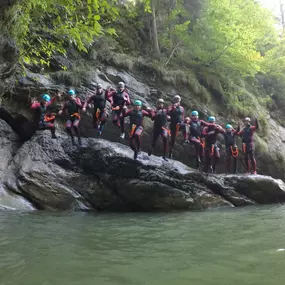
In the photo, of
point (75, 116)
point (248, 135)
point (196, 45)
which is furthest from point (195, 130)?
point (196, 45)

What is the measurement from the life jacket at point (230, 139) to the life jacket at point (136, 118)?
3924 millimetres

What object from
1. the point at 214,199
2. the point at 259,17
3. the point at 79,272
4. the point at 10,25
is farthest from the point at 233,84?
the point at 79,272

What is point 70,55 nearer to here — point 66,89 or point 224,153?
point 66,89

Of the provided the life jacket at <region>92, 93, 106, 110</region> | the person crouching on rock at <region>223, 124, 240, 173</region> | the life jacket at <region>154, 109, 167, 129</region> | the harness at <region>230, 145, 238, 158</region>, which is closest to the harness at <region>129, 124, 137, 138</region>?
the life jacket at <region>154, 109, 167, 129</region>

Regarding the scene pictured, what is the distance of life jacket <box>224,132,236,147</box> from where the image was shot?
12.0 metres

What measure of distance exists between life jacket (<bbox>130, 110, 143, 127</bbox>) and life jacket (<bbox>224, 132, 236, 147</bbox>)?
12.9ft

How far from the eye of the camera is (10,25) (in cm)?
540

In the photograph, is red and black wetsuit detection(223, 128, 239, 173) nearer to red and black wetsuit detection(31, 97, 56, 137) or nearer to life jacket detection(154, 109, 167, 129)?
life jacket detection(154, 109, 167, 129)

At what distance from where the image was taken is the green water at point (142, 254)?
2.90m

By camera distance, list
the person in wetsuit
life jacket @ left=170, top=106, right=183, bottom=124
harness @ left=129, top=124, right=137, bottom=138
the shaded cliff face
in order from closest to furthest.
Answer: harness @ left=129, top=124, right=137, bottom=138, life jacket @ left=170, top=106, right=183, bottom=124, the shaded cliff face, the person in wetsuit

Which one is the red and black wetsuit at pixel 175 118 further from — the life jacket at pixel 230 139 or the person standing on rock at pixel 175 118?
the life jacket at pixel 230 139

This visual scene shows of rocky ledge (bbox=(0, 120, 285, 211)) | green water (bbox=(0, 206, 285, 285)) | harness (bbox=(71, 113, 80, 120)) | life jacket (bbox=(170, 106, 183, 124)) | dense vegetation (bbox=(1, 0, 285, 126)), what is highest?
dense vegetation (bbox=(1, 0, 285, 126))

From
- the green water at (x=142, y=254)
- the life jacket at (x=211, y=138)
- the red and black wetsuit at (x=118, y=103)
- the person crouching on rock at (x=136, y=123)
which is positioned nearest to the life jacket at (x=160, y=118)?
the person crouching on rock at (x=136, y=123)

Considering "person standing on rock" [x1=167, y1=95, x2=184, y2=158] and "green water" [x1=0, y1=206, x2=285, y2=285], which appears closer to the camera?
"green water" [x1=0, y1=206, x2=285, y2=285]
